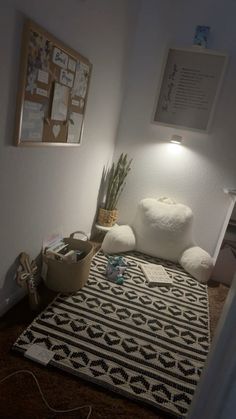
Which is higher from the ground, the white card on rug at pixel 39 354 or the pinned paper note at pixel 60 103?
the pinned paper note at pixel 60 103

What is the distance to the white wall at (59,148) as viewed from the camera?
130cm

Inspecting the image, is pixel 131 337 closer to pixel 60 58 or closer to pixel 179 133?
pixel 60 58

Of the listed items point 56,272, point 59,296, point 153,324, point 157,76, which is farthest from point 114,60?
point 153,324

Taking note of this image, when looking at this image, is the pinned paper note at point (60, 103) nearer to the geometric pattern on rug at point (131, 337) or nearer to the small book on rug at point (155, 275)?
the geometric pattern on rug at point (131, 337)

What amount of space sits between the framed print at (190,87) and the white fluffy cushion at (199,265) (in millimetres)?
1176

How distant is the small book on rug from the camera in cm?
231

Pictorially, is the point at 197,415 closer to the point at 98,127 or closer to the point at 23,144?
the point at 23,144

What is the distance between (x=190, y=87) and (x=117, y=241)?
1590 mm

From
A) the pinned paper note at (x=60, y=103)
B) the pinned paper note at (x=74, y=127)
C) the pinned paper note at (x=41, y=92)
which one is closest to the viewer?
the pinned paper note at (x=41, y=92)

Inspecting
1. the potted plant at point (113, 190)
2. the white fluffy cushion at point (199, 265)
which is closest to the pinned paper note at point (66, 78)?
the potted plant at point (113, 190)

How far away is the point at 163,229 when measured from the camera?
2.68 m

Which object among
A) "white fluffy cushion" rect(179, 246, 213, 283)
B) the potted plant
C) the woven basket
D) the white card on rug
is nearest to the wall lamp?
the potted plant

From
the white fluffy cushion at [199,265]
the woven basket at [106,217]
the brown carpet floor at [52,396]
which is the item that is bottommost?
the brown carpet floor at [52,396]

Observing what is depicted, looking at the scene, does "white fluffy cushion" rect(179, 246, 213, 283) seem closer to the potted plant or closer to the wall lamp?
the potted plant
